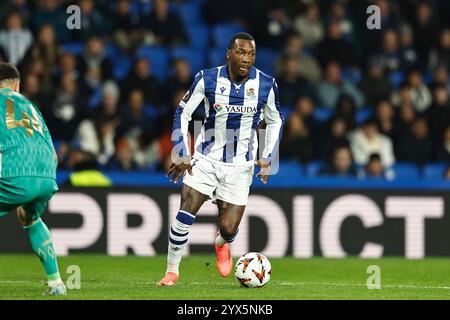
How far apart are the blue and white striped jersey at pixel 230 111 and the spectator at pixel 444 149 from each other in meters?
6.83

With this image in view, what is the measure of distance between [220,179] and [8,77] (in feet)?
8.10

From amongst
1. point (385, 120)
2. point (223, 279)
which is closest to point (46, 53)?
point (385, 120)

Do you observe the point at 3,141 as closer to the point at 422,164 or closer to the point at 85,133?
the point at 85,133

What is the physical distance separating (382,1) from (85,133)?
592 centimetres

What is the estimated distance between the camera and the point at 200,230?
14.3 metres

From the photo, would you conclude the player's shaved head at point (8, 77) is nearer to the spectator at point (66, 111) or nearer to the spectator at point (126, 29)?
the spectator at point (66, 111)

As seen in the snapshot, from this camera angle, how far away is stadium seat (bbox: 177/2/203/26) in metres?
19.4

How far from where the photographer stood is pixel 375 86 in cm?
1791

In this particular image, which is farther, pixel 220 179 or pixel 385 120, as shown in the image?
pixel 385 120

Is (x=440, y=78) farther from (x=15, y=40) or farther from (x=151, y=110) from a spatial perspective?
(x=15, y=40)

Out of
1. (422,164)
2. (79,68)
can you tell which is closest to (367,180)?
(422,164)

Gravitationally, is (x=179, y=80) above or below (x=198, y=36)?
below

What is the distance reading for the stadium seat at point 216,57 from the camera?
17919 millimetres

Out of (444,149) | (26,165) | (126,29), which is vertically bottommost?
(444,149)
